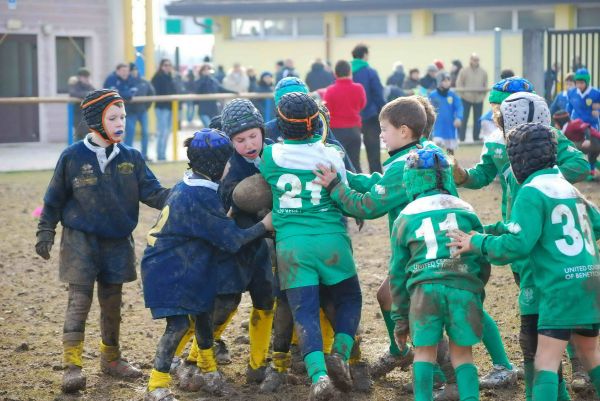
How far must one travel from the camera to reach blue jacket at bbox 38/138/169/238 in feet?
21.1

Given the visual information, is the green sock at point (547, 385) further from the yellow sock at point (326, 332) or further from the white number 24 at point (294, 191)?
the yellow sock at point (326, 332)

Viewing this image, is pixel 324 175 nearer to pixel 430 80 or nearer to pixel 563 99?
pixel 563 99

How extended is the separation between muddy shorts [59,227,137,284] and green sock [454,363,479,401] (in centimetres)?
232

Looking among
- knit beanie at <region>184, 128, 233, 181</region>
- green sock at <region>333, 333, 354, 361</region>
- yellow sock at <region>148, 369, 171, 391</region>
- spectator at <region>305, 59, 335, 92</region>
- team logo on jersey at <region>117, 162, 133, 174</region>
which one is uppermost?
spectator at <region>305, 59, 335, 92</region>

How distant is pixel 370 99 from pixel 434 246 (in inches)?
402

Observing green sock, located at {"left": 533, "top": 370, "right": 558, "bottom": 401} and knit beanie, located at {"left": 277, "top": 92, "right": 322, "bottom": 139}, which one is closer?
green sock, located at {"left": 533, "top": 370, "right": 558, "bottom": 401}

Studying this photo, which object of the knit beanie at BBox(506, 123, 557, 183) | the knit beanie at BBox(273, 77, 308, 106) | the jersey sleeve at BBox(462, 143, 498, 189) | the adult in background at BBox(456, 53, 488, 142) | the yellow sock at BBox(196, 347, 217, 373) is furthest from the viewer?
the adult in background at BBox(456, 53, 488, 142)

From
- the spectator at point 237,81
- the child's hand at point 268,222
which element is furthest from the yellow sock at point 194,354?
the spectator at point 237,81

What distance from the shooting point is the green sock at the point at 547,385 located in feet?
16.6

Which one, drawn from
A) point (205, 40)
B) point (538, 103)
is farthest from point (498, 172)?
point (205, 40)

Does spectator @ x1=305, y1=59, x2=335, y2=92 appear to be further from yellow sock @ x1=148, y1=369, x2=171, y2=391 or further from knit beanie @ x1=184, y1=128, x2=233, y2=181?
yellow sock @ x1=148, y1=369, x2=171, y2=391

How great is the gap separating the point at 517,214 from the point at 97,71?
22.7 meters

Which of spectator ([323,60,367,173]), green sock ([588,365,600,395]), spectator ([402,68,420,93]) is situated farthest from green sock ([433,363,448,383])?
spectator ([402,68,420,93])

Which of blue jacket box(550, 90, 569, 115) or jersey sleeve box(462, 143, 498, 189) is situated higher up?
blue jacket box(550, 90, 569, 115)
